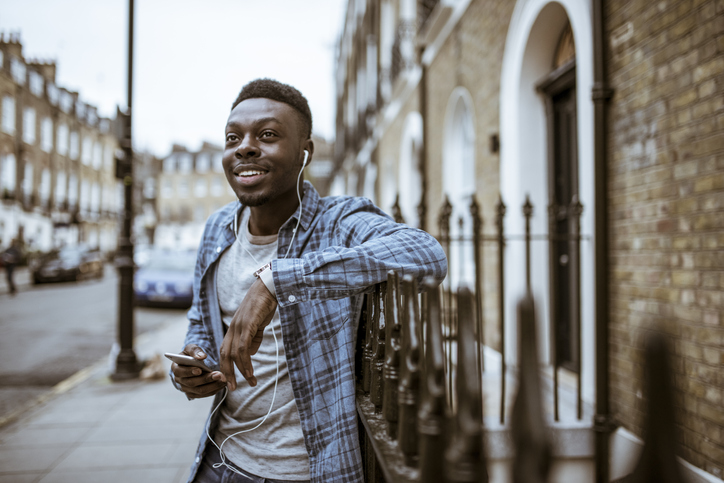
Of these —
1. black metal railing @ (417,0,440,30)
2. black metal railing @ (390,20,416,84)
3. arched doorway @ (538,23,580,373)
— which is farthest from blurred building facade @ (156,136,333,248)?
arched doorway @ (538,23,580,373)

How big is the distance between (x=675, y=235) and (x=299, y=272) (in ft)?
7.77

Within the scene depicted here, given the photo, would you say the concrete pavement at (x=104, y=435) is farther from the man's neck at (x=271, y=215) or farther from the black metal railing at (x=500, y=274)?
the man's neck at (x=271, y=215)

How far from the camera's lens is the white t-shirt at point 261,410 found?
1.66 meters

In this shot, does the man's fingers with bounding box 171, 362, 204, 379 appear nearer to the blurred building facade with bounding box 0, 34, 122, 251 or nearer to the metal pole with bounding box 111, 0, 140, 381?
the metal pole with bounding box 111, 0, 140, 381

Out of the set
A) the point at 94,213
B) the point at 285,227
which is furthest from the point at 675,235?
the point at 94,213

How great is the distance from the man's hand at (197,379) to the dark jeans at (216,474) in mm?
282

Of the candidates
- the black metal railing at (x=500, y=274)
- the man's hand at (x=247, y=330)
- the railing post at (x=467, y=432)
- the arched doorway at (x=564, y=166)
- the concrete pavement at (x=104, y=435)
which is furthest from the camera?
the arched doorway at (x=564, y=166)

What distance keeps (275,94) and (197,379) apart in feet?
3.09

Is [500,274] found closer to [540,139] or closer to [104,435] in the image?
[540,139]

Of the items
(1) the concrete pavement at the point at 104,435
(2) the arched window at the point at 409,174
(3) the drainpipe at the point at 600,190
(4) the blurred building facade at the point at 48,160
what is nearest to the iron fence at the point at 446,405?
(3) the drainpipe at the point at 600,190

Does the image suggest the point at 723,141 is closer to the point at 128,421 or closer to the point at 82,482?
the point at 82,482

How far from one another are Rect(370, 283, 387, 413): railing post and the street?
5492 millimetres

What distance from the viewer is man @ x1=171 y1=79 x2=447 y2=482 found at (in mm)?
1350

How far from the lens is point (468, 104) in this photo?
22.0 ft
